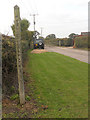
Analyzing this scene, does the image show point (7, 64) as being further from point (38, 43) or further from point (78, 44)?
point (78, 44)

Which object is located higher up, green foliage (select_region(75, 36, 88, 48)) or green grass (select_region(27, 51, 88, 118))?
green foliage (select_region(75, 36, 88, 48))

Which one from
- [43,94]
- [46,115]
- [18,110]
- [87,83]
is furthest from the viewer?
[87,83]

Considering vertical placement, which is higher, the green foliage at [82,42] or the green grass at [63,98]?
the green foliage at [82,42]

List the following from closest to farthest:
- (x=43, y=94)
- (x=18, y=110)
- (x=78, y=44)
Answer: (x=18, y=110) < (x=43, y=94) < (x=78, y=44)

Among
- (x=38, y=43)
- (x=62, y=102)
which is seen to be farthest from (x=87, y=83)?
(x=38, y=43)

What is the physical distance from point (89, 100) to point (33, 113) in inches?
64.1

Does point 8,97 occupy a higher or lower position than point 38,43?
lower

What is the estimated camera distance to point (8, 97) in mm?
3533

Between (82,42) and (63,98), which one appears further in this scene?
(82,42)

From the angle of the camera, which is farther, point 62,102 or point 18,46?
point 62,102

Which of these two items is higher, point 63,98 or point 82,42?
point 82,42

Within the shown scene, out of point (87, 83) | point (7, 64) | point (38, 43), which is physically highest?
point (38, 43)

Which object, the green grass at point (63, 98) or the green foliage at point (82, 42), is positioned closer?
the green grass at point (63, 98)

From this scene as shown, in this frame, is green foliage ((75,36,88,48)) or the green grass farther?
green foliage ((75,36,88,48))
